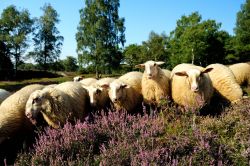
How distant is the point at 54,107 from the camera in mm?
9852

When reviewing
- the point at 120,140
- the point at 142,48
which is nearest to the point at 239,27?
the point at 142,48

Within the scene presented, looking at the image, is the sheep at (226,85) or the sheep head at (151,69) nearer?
the sheep head at (151,69)

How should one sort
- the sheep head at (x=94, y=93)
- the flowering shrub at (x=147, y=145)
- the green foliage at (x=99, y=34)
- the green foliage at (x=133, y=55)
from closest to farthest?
the flowering shrub at (x=147, y=145), the sheep head at (x=94, y=93), the green foliage at (x=99, y=34), the green foliage at (x=133, y=55)

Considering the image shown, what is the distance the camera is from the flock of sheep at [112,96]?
9.76 meters

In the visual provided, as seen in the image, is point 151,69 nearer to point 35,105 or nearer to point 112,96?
point 112,96

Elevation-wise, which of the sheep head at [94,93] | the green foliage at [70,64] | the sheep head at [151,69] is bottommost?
the sheep head at [94,93]

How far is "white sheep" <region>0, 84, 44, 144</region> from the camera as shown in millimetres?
9662

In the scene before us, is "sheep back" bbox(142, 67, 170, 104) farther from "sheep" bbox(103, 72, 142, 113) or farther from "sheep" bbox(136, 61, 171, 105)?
"sheep" bbox(103, 72, 142, 113)

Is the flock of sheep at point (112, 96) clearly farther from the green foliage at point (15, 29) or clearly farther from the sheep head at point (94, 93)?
the green foliage at point (15, 29)

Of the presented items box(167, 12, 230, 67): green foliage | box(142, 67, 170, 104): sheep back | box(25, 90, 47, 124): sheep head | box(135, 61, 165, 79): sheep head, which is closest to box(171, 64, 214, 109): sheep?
box(142, 67, 170, 104): sheep back

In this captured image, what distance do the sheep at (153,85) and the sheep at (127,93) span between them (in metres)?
0.42

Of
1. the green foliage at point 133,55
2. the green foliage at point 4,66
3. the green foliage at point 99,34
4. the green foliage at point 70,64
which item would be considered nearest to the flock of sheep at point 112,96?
the green foliage at point 99,34

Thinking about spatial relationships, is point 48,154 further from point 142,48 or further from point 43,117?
point 142,48

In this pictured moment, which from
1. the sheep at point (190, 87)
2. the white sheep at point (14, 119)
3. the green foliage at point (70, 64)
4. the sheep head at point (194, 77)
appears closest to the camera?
the white sheep at point (14, 119)
